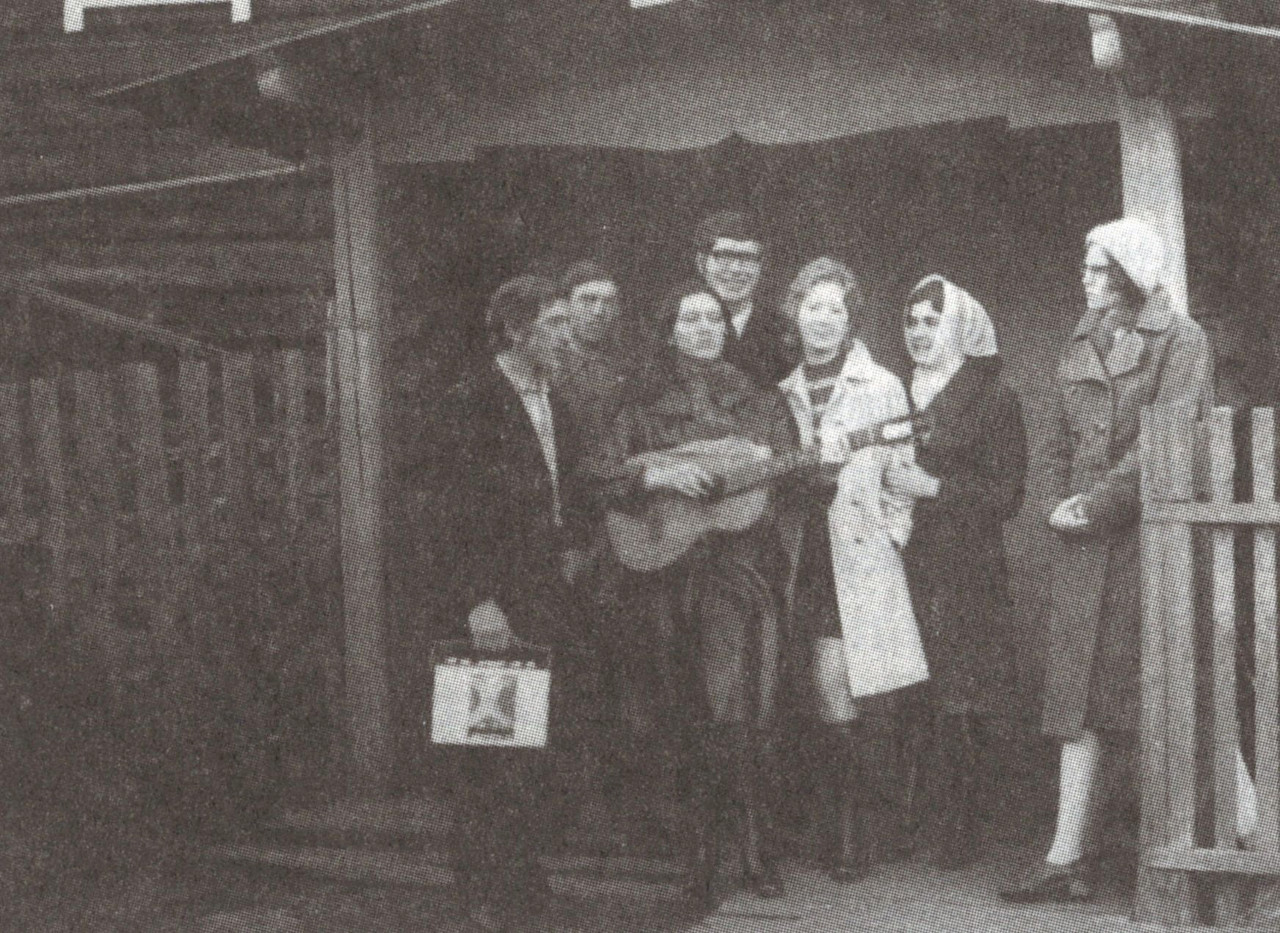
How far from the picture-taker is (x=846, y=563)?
795 centimetres

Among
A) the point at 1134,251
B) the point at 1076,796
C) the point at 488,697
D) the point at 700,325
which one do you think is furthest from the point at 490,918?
the point at 1134,251

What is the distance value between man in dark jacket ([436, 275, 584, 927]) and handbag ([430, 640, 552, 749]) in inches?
2.4

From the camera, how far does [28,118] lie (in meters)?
12.6

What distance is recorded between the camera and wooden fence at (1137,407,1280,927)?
6719mm

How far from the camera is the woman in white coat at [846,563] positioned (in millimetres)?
7758

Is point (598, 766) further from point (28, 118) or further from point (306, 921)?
point (28, 118)

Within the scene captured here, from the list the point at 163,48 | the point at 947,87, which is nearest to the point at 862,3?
the point at 947,87

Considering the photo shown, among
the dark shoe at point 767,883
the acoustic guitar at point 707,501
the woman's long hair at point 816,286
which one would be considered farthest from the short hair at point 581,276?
the dark shoe at point 767,883

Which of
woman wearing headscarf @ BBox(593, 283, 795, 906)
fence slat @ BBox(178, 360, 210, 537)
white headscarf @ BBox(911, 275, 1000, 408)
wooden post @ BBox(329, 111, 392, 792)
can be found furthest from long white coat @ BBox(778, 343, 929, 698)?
fence slat @ BBox(178, 360, 210, 537)

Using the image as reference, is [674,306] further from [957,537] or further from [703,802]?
[703,802]

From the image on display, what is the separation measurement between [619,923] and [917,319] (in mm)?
2378

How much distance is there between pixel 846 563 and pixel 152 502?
2796 mm

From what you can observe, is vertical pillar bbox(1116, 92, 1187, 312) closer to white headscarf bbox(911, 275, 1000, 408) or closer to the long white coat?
white headscarf bbox(911, 275, 1000, 408)

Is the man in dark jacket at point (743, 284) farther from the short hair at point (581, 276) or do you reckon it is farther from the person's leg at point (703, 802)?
the person's leg at point (703, 802)
